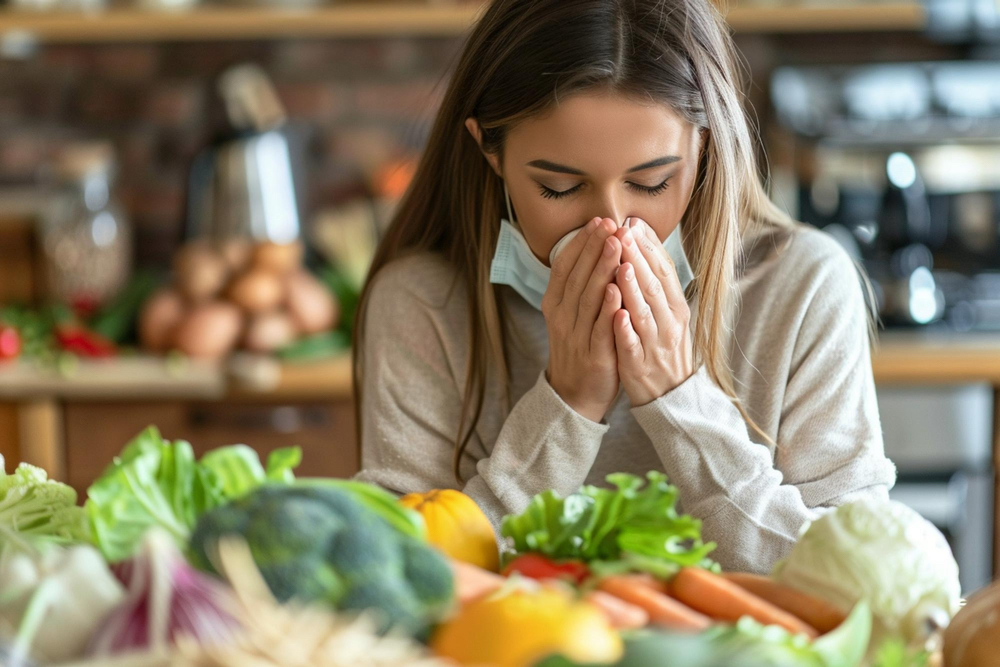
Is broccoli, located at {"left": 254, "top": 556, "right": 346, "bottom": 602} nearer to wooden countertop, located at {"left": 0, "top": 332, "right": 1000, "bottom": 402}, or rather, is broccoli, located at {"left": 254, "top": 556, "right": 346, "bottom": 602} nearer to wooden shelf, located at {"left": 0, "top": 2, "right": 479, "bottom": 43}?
wooden countertop, located at {"left": 0, "top": 332, "right": 1000, "bottom": 402}

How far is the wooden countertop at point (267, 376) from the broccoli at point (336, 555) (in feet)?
5.59

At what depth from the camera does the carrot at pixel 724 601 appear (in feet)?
2.21

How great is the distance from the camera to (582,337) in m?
1.22

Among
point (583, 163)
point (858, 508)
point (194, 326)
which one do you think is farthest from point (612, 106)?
point (194, 326)

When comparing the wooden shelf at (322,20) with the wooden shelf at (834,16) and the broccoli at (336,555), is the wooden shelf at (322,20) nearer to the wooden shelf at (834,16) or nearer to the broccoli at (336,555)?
the wooden shelf at (834,16)

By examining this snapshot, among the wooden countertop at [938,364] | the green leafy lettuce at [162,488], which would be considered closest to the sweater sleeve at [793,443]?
the green leafy lettuce at [162,488]

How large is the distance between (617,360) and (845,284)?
1.10 feet

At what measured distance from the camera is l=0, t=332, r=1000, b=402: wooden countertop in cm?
228

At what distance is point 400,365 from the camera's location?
1381mm

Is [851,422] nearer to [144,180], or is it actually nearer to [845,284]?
[845,284]

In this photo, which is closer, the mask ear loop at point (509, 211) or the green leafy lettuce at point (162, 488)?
the green leafy lettuce at point (162, 488)

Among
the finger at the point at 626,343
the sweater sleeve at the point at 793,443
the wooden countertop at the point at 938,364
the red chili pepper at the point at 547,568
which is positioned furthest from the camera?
the wooden countertop at the point at 938,364

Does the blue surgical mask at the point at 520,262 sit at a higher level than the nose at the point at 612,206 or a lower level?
lower

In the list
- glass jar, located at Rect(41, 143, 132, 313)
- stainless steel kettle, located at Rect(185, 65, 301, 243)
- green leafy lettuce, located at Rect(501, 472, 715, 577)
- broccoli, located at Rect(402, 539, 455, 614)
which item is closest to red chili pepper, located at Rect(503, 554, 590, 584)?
green leafy lettuce, located at Rect(501, 472, 715, 577)
